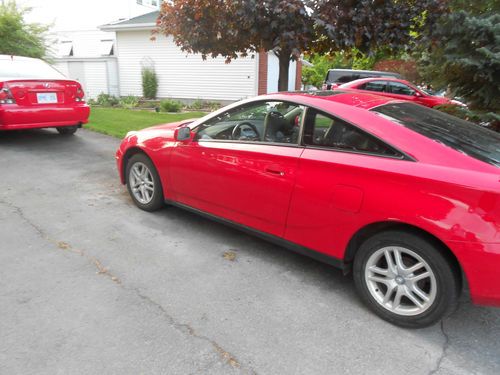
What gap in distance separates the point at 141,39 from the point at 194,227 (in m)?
14.5

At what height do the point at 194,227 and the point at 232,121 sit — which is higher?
the point at 232,121

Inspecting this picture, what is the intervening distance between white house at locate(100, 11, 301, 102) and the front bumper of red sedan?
843cm

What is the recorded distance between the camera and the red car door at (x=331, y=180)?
2639 millimetres

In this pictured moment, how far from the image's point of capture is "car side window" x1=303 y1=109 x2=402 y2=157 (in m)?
2.66

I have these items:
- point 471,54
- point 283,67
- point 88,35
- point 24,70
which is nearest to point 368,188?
point 471,54

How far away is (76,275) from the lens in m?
3.12

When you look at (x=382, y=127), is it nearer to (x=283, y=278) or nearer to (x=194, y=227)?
(x=283, y=278)

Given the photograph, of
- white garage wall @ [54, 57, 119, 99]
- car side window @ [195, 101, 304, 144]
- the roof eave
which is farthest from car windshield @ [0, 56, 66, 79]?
white garage wall @ [54, 57, 119, 99]

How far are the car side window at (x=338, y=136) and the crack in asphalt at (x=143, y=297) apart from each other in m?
1.56

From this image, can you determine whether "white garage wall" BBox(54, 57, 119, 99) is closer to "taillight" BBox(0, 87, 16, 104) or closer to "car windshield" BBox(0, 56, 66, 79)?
"car windshield" BBox(0, 56, 66, 79)

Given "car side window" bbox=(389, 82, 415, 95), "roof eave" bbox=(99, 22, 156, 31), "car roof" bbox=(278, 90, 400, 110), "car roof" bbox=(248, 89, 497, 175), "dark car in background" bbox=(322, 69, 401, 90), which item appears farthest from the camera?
"dark car in background" bbox=(322, 69, 401, 90)

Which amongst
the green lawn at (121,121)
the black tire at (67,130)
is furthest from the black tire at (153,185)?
the black tire at (67,130)

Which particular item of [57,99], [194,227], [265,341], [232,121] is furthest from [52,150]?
[265,341]

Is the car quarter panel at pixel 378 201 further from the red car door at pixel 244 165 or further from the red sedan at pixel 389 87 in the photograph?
the red sedan at pixel 389 87
